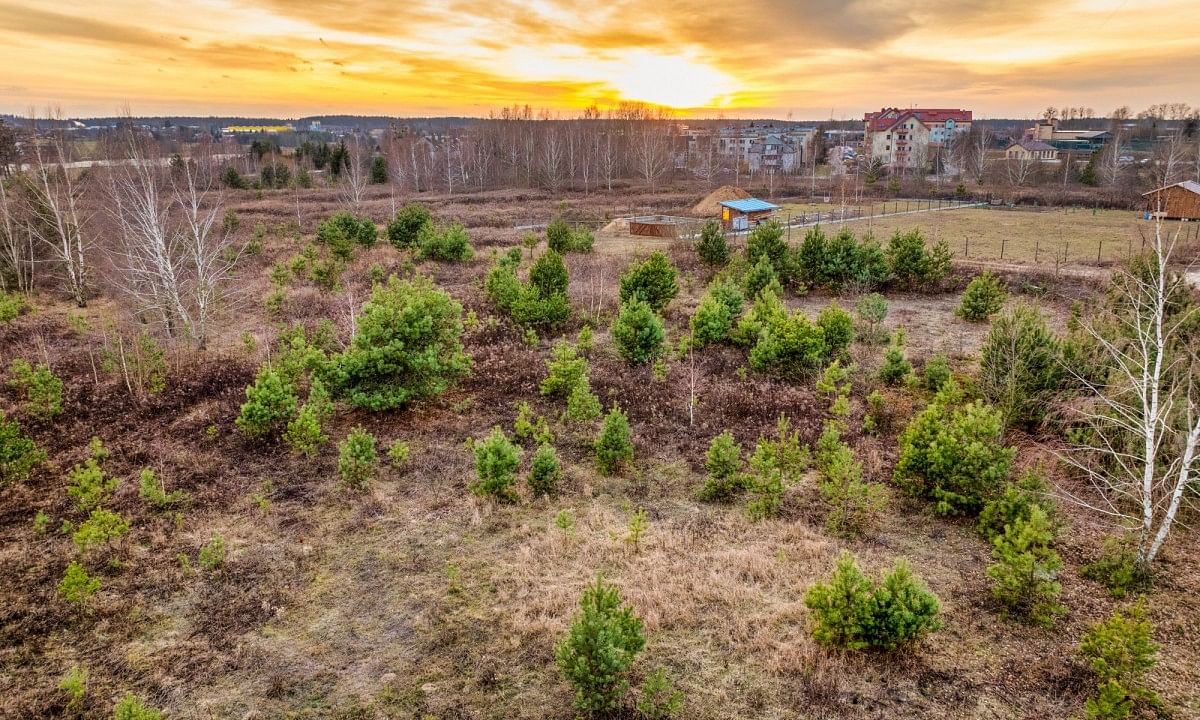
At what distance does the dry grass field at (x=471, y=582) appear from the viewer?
6707 millimetres

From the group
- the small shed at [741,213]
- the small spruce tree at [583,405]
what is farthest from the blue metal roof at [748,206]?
the small spruce tree at [583,405]

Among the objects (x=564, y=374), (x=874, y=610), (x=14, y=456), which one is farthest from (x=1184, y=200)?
(x=14, y=456)

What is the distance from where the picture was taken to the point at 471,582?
8.59 metres

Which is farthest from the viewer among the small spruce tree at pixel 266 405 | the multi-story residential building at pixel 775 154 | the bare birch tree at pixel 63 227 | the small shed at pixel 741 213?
the multi-story residential building at pixel 775 154

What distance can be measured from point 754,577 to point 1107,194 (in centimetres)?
6011

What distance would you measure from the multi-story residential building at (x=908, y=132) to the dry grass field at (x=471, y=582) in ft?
281

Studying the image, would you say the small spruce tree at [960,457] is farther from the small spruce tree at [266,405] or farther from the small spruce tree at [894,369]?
the small spruce tree at [266,405]

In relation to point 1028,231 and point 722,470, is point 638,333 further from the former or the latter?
point 1028,231

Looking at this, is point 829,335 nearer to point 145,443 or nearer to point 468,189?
point 145,443

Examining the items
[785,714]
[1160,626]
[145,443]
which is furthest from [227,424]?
[1160,626]

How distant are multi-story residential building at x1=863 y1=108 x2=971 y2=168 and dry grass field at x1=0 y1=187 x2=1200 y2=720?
281ft

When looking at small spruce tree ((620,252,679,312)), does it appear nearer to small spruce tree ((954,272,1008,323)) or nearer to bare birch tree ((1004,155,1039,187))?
small spruce tree ((954,272,1008,323))

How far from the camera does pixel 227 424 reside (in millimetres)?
13422

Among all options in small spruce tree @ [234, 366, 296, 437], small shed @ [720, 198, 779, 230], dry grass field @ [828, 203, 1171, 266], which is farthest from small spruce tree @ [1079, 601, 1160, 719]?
small shed @ [720, 198, 779, 230]
